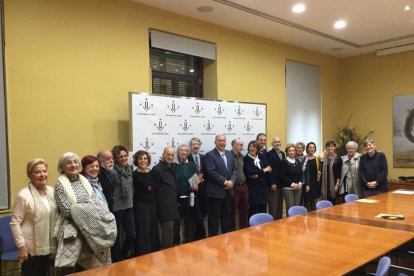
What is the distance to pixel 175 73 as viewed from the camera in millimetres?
5945

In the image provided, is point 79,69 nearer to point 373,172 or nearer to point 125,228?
point 125,228

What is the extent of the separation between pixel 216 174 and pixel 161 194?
89 centimetres

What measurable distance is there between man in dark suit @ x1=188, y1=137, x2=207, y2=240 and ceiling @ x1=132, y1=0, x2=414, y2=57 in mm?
2006

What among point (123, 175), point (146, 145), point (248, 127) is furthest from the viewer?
point (248, 127)

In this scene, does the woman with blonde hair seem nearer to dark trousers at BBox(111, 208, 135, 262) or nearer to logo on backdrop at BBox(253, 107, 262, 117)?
dark trousers at BBox(111, 208, 135, 262)

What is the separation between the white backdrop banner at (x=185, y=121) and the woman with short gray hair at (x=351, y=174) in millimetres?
1477

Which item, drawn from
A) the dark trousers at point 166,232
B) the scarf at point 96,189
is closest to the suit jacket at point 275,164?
the dark trousers at point 166,232

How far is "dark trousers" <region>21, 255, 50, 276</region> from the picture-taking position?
299 cm

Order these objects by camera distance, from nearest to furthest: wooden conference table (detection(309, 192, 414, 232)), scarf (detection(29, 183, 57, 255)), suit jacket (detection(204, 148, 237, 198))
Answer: scarf (detection(29, 183, 57, 255)) → wooden conference table (detection(309, 192, 414, 232)) → suit jacket (detection(204, 148, 237, 198))

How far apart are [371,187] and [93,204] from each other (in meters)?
4.42

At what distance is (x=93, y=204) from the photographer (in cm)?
296

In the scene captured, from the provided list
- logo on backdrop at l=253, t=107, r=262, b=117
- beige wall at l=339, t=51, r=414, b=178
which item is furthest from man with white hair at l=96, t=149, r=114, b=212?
beige wall at l=339, t=51, r=414, b=178

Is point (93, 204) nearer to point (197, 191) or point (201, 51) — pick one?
point (197, 191)

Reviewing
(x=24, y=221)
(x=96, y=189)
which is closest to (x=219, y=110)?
(x=96, y=189)
